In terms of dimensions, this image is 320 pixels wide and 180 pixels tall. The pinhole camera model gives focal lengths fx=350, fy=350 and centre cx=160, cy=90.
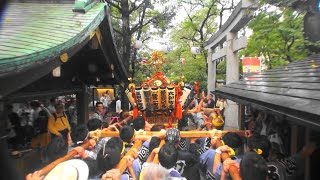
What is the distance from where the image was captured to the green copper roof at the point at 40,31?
3.93m

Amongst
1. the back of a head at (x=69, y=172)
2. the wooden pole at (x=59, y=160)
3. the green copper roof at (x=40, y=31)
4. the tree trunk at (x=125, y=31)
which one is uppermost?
the tree trunk at (x=125, y=31)

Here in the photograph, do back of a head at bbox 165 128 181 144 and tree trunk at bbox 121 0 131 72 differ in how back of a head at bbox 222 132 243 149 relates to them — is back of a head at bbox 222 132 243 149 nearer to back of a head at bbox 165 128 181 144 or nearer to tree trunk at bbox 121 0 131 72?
back of a head at bbox 165 128 181 144

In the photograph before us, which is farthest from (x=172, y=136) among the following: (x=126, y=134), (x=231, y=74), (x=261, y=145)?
(x=231, y=74)

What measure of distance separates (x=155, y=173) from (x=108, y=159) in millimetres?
484

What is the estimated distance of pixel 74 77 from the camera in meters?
8.14

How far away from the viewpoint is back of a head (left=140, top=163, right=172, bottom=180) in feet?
10.2

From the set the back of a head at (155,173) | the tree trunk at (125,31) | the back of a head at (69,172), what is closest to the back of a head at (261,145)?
the back of a head at (155,173)

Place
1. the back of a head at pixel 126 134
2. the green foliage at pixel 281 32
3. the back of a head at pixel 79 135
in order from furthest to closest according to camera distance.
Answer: the green foliage at pixel 281 32, the back of a head at pixel 79 135, the back of a head at pixel 126 134

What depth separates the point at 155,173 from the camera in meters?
3.14

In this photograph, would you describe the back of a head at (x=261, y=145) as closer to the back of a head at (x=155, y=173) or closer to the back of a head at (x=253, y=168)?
the back of a head at (x=253, y=168)

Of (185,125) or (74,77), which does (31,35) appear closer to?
(74,77)

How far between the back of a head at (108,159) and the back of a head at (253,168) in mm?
1191

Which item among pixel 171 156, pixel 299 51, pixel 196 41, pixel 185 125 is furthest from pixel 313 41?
pixel 196 41

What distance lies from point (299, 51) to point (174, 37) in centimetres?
2201
